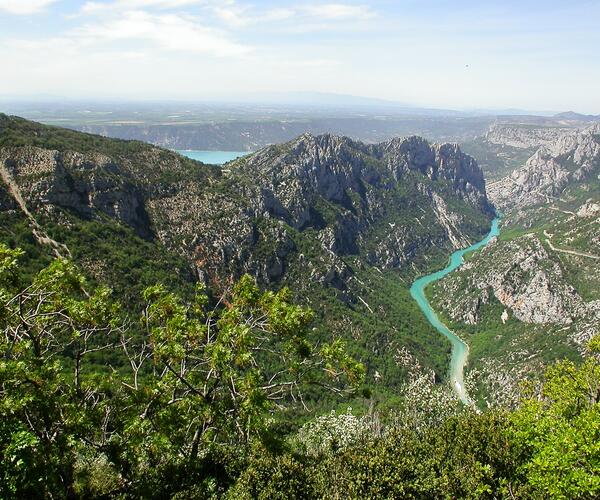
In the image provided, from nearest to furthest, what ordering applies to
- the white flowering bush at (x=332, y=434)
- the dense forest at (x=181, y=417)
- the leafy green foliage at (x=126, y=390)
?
the leafy green foliage at (x=126, y=390) < the dense forest at (x=181, y=417) < the white flowering bush at (x=332, y=434)

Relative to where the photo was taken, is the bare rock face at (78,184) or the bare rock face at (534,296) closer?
the bare rock face at (78,184)

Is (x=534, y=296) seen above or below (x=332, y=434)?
below

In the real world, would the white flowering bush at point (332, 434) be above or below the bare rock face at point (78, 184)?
below

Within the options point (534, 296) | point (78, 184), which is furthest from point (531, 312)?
point (78, 184)

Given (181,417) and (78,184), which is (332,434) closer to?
(181,417)

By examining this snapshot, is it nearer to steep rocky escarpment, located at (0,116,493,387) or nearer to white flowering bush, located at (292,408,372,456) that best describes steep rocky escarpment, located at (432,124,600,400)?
steep rocky escarpment, located at (0,116,493,387)

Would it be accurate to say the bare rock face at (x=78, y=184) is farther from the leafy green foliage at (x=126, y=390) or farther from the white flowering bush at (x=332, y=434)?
the leafy green foliage at (x=126, y=390)

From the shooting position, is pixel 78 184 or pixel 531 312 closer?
pixel 78 184

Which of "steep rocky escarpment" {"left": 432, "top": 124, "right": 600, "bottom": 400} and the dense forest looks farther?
"steep rocky escarpment" {"left": 432, "top": 124, "right": 600, "bottom": 400}

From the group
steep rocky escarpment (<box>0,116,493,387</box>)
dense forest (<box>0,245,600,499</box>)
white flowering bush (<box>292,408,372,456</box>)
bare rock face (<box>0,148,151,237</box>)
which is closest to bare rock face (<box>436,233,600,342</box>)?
steep rocky escarpment (<box>0,116,493,387</box>)

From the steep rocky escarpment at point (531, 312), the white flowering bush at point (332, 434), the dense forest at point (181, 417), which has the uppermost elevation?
the dense forest at point (181, 417)

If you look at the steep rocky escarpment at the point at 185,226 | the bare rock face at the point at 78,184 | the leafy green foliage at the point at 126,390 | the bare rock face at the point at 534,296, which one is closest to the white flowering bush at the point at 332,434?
the leafy green foliage at the point at 126,390

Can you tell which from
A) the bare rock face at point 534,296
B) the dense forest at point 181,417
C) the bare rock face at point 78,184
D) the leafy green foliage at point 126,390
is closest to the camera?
the leafy green foliage at point 126,390
